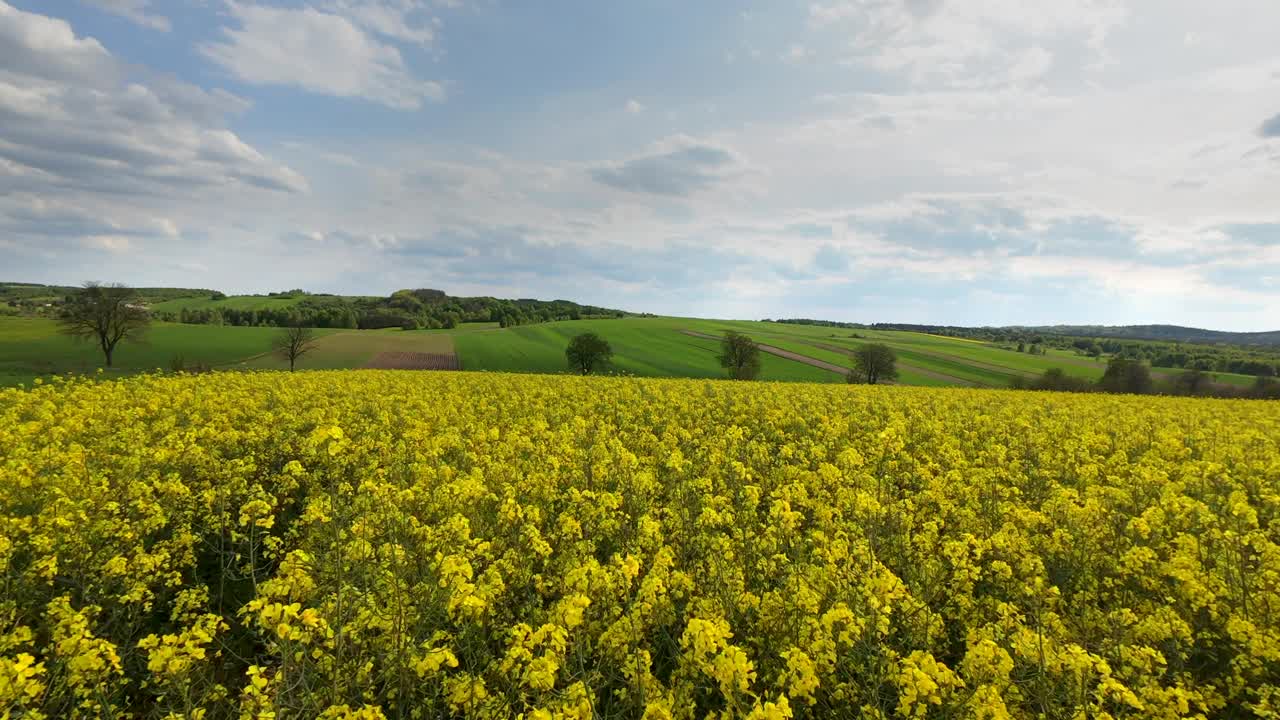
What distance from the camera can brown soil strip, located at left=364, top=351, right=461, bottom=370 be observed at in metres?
57.6

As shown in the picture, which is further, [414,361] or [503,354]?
[503,354]

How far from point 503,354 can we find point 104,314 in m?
40.7

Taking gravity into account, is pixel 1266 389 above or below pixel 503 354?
below

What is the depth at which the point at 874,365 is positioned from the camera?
66.3m

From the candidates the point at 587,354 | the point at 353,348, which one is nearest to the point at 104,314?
the point at 353,348

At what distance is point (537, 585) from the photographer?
612cm

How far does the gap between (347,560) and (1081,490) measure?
575 inches

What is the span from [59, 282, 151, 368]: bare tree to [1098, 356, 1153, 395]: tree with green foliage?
379 ft

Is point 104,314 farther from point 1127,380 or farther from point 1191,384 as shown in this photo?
point 1191,384

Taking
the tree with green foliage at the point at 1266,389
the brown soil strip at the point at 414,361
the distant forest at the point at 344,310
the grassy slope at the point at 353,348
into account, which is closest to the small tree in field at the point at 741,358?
the brown soil strip at the point at 414,361

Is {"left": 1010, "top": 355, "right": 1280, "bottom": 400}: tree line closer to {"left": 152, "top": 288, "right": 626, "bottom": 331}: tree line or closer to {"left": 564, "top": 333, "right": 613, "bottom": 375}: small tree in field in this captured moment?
{"left": 564, "top": 333, "right": 613, "bottom": 375}: small tree in field

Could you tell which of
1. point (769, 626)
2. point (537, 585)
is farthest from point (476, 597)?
point (769, 626)

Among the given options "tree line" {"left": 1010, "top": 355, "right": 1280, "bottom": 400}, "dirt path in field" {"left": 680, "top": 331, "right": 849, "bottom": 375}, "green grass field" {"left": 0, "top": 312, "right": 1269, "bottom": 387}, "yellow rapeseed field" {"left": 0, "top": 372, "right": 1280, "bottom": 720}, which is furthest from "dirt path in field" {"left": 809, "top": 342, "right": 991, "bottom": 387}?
"yellow rapeseed field" {"left": 0, "top": 372, "right": 1280, "bottom": 720}

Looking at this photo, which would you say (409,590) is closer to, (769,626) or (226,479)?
(769,626)
